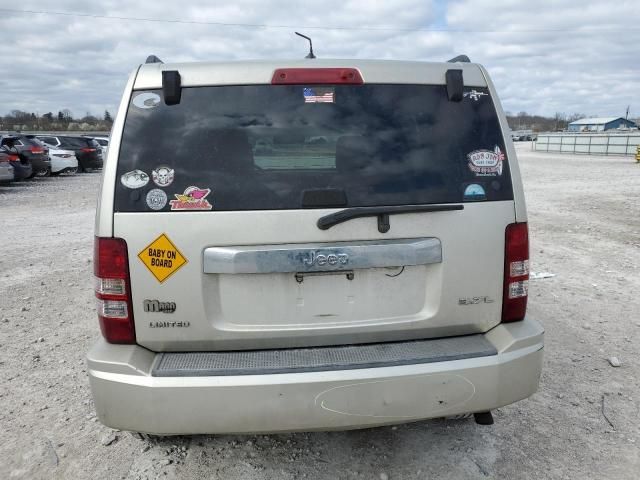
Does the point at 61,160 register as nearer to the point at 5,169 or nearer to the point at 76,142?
the point at 76,142

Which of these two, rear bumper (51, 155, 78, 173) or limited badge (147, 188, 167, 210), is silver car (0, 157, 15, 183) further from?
limited badge (147, 188, 167, 210)

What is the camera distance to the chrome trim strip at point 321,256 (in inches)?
97.0

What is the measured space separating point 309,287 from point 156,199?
832mm

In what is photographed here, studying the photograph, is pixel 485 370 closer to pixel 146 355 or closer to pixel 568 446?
pixel 568 446

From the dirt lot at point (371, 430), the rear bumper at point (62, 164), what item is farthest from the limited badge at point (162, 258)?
the rear bumper at point (62, 164)

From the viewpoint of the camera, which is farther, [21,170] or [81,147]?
[81,147]

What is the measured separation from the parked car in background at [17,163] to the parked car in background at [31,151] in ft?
0.62

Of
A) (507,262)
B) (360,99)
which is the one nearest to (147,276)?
(360,99)

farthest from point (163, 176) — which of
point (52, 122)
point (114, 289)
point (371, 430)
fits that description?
point (52, 122)

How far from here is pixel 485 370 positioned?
99.4 inches

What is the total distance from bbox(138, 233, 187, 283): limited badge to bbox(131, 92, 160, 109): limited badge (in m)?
0.64

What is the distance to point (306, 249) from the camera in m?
2.50

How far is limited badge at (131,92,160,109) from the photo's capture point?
254 centimetres

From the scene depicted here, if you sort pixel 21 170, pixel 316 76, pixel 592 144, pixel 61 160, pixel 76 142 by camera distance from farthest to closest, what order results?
pixel 592 144 < pixel 76 142 < pixel 61 160 < pixel 21 170 < pixel 316 76
